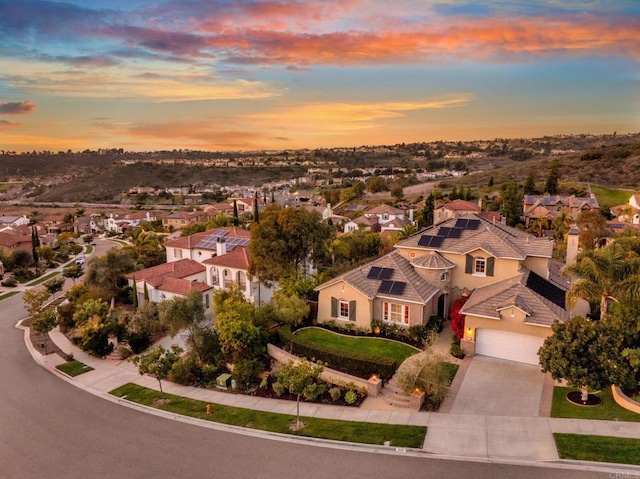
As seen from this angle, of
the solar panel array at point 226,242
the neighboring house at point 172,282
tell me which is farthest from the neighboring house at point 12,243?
the solar panel array at point 226,242

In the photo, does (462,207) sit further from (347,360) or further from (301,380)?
(301,380)

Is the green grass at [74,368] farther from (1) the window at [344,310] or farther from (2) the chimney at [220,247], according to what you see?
(1) the window at [344,310]

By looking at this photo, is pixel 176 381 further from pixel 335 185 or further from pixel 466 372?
pixel 335 185

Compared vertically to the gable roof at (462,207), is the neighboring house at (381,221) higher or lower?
lower

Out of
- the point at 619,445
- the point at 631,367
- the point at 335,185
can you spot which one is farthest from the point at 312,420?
the point at 335,185

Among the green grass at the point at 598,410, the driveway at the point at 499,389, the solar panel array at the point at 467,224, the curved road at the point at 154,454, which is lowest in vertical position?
the curved road at the point at 154,454

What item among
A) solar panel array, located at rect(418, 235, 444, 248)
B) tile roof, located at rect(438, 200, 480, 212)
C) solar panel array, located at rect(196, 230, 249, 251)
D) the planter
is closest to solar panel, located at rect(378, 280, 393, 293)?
solar panel array, located at rect(418, 235, 444, 248)

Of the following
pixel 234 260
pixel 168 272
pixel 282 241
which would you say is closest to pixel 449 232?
pixel 282 241
